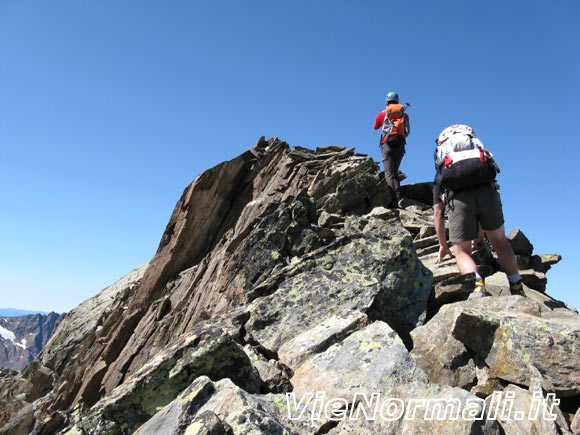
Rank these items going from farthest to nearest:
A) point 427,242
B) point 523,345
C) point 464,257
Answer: point 427,242 < point 464,257 < point 523,345

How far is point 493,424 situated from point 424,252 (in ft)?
35.1

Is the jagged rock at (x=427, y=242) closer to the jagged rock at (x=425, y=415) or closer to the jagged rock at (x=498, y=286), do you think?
the jagged rock at (x=498, y=286)

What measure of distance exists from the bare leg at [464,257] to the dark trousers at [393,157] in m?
12.8

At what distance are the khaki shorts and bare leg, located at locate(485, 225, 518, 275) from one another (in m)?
0.21

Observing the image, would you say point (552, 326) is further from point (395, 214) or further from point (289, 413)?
point (395, 214)

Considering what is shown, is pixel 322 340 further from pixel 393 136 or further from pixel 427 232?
pixel 393 136

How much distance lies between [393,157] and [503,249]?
13112 millimetres

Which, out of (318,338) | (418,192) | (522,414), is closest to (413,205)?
(418,192)

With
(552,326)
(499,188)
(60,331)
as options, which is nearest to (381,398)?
(552,326)

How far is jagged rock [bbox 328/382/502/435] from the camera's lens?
19.3 feet

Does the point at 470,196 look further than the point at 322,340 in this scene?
Yes

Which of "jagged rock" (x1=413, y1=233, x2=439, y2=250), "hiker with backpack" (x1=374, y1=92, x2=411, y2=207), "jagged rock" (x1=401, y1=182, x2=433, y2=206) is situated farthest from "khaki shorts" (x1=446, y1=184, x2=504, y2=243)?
"jagged rock" (x1=401, y1=182, x2=433, y2=206)

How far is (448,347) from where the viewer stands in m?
8.40

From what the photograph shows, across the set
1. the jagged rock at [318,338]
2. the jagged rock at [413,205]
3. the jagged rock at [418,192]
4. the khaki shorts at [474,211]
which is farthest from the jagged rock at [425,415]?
→ the jagged rock at [418,192]
